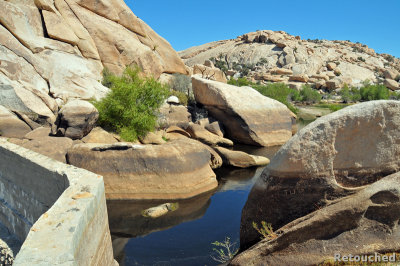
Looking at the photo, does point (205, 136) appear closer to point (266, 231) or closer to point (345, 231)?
point (266, 231)

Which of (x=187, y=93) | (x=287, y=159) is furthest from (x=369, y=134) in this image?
(x=187, y=93)

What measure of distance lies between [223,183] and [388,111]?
7.88 meters

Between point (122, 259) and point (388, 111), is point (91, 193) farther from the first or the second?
point (388, 111)

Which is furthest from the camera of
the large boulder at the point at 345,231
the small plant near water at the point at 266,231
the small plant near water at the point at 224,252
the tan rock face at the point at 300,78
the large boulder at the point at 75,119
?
the tan rock face at the point at 300,78

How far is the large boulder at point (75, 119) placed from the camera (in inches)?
473

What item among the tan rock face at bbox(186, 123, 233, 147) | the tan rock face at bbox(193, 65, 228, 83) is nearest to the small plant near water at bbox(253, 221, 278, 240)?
the tan rock face at bbox(186, 123, 233, 147)

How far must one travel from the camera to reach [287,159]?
4.77 meters

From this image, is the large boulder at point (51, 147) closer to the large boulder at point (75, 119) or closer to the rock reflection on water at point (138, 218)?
the large boulder at point (75, 119)

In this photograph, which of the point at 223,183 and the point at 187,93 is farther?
the point at 187,93

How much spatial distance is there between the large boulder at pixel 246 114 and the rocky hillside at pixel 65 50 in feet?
23.3

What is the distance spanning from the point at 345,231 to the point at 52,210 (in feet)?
14.0

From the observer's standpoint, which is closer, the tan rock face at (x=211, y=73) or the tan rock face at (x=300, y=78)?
the tan rock face at (x=211, y=73)

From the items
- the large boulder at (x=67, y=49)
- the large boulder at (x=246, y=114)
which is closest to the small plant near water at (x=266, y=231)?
the large boulder at (x=67, y=49)

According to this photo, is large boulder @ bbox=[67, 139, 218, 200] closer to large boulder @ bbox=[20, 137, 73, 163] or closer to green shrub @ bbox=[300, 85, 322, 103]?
large boulder @ bbox=[20, 137, 73, 163]
